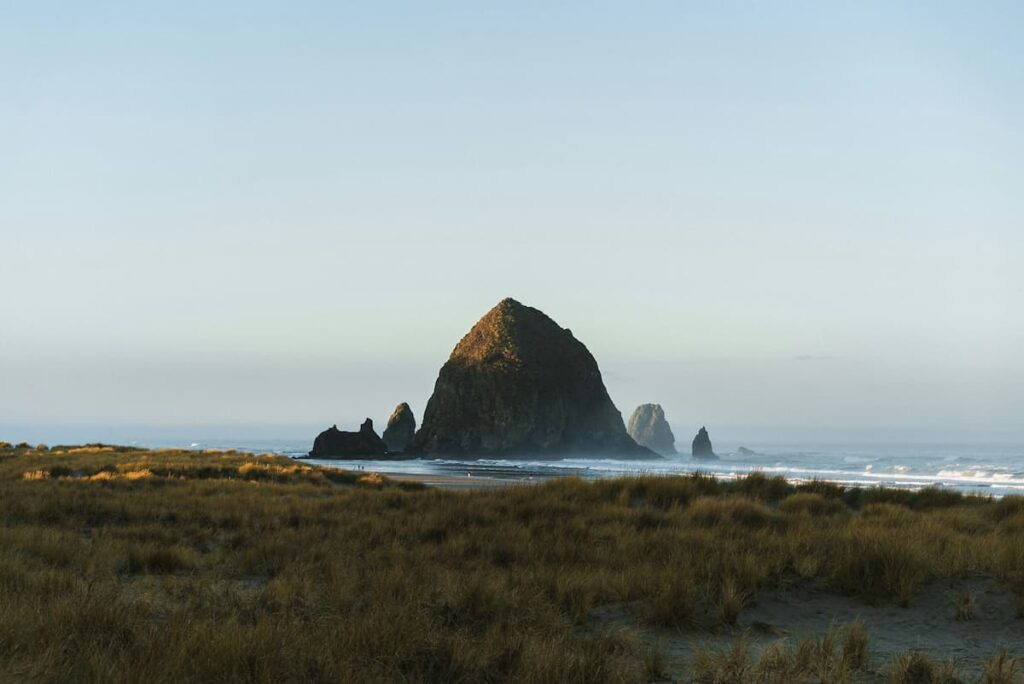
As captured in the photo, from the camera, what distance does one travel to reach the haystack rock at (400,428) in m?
126

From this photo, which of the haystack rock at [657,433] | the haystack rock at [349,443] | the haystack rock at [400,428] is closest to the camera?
the haystack rock at [349,443]

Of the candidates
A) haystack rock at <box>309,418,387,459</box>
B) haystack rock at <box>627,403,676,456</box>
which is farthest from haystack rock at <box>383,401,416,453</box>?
haystack rock at <box>627,403,676,456</box>

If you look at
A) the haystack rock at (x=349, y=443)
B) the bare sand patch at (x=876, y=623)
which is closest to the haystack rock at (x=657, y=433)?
the haystack rock at (x=349, y=443)

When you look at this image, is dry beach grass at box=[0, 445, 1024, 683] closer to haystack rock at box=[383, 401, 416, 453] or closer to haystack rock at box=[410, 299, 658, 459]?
haystack rock at box=[410, 299, 658, 459]

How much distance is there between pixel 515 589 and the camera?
26.2 ft

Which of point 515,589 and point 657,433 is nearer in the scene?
point 515,589

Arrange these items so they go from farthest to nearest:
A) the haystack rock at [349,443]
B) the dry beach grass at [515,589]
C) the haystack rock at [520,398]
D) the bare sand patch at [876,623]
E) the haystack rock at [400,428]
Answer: the haystack rock at [400,428]
the haystack rock at [520,398]
the haystack rock at [349,443]
the bare sand patch at [876,623]
the dry beach grass at [515,589]

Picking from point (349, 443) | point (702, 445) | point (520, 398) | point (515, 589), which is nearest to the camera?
point (515, 589)

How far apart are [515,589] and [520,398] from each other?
4037 inches

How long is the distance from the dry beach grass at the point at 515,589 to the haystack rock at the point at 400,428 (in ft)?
362

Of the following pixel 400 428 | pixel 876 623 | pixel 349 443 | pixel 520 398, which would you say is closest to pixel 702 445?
pixel 520 398

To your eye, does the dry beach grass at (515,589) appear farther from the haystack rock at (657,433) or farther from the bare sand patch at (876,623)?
the haystack rock at (657,433)

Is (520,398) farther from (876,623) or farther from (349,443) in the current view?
(876,623)

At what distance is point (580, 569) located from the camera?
9.56 metres
